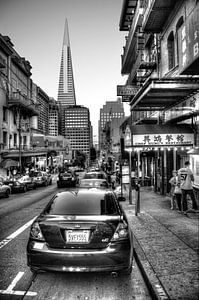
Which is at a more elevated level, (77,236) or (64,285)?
(77,236)

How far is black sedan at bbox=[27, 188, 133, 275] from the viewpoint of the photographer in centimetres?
418

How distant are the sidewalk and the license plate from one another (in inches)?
50.2

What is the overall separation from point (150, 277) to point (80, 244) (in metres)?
1.36

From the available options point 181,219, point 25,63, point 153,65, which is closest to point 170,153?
point 153,65

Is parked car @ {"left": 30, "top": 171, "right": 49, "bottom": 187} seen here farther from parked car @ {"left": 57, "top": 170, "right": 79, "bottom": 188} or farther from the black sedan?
the black sedan

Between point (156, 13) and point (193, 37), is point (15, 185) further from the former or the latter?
point (193, 37)

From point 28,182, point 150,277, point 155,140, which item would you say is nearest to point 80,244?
point 150,277

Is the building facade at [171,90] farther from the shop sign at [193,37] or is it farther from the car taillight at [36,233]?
the car taillight at [36,233]

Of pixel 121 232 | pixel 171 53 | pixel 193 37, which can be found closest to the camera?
pixel 121 232

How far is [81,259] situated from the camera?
4164mm

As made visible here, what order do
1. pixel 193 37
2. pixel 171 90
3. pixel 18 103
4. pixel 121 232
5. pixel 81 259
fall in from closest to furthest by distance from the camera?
pixel 81 259
pixel 121 232
pixel 193 37
pixel 171 90
pixel 18 103

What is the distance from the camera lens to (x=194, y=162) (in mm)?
12008

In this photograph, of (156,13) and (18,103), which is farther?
(18,103)

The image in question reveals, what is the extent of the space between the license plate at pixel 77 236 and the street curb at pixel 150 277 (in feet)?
4.11
